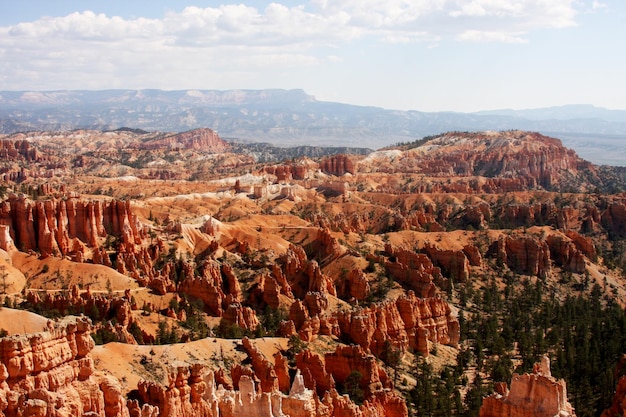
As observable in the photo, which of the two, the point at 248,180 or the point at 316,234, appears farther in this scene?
the point at 248,180

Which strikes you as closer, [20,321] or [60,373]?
[60,373]

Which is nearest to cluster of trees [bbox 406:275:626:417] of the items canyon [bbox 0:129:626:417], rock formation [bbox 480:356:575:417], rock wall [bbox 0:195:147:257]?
canyon [bbox 0:129:626:417]

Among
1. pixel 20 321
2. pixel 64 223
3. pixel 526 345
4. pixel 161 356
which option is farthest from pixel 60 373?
pixel 64 223

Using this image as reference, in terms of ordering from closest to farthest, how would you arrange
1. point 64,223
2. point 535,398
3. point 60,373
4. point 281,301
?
point 60,373
point 535,398
point 281,301
point 64,223

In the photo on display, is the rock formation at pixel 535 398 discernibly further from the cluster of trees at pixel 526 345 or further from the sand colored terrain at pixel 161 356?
the sand colored terrain at pixel 161 356

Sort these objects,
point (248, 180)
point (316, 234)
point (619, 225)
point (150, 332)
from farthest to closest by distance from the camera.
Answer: point (248, 180)
point (619, 225)
point (316, 234)
point (150, 332)

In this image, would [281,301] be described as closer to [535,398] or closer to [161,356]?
[161,356]

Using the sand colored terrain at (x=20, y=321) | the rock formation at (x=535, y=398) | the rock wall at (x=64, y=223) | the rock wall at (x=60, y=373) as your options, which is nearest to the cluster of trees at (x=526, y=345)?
the rock formation at (x=535, y=398)

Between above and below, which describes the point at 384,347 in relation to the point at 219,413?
below

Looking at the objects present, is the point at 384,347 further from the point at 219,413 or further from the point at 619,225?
the point at 619,225

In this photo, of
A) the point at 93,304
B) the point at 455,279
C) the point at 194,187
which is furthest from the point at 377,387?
the point at 194,187

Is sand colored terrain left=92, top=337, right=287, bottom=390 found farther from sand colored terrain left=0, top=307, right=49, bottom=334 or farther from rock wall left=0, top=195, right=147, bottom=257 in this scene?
rock wall left=0, top=195, right=147, bottom=257
